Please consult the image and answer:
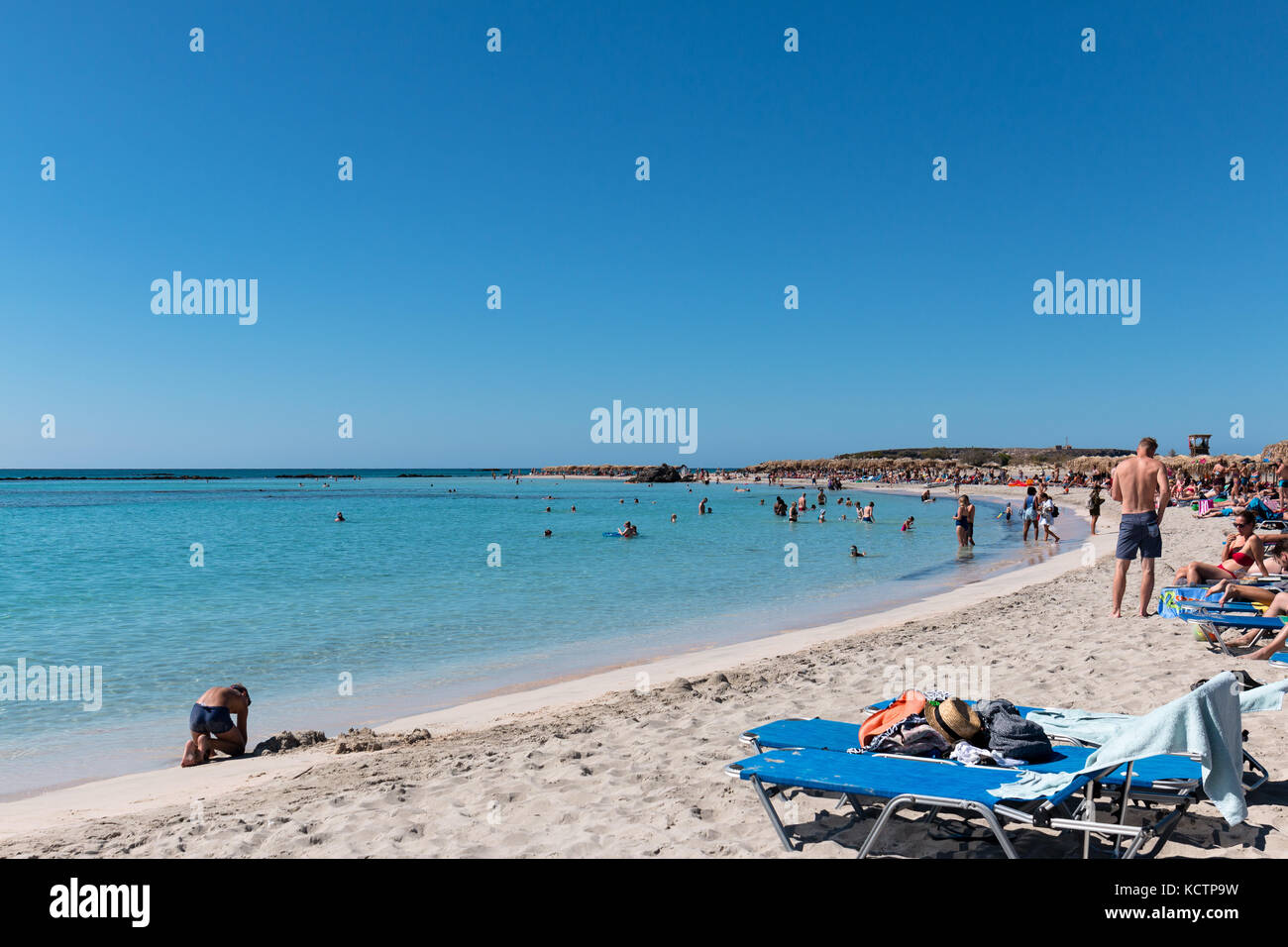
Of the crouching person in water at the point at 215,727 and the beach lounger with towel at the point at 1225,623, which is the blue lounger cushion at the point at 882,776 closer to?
the crouching person in water at the point at 215,727

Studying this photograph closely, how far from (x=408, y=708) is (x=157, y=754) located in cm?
222

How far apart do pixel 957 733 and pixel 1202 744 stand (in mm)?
1062

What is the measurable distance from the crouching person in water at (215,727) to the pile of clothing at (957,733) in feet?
17.1

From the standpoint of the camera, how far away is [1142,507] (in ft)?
30.0

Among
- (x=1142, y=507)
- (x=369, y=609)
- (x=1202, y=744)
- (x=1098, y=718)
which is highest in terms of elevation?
(x=1142, y=507)

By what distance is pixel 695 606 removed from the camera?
1455 centimetres

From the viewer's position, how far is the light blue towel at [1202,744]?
3141 mm

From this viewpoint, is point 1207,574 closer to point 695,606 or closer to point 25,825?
point 695,606

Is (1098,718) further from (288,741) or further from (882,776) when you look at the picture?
(288,741)

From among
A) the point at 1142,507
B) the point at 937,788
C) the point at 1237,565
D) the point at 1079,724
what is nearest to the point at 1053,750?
the point at 1079,724

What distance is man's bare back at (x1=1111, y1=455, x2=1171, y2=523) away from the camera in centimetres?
897

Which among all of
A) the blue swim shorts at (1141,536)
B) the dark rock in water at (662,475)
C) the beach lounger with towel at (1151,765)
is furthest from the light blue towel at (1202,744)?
the dark rock in water at (662,475)
